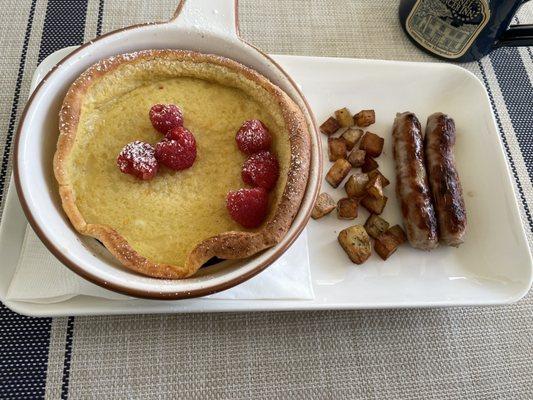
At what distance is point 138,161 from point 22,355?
0.62m

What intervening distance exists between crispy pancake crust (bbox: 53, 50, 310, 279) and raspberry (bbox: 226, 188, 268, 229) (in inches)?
1.5

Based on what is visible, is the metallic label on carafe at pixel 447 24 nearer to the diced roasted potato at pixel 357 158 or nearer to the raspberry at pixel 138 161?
the diced roasted potato at pixel 357 158

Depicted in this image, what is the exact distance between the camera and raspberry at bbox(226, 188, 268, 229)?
127cm

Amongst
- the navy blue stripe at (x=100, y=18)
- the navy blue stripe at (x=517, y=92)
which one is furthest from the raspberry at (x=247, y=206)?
the navy blue stripe at (x=517, y=92)

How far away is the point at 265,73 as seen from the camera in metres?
1.47

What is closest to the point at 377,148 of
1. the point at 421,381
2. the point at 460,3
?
the point at 460,3

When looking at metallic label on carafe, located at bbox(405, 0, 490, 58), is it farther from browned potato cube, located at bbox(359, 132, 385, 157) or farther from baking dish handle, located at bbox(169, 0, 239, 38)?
baking dish handle, located at bbox(169, 0, 239, 38)

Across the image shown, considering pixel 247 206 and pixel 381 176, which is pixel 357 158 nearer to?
pixel 381 176

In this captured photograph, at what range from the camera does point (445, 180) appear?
5.11ft


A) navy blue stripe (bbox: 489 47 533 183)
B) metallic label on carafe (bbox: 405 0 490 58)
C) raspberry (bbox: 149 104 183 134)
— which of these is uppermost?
metallic label on carafe (bbox: 405 0 490 58)

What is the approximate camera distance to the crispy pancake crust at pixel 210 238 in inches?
47.4

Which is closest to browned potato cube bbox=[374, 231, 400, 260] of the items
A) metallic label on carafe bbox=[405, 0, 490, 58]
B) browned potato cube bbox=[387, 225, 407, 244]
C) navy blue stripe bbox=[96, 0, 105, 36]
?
browned potato cube bbox=[387, 225, 407, 244]

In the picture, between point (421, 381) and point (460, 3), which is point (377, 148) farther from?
point (421, 381)

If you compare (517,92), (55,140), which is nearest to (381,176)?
(517,92)
